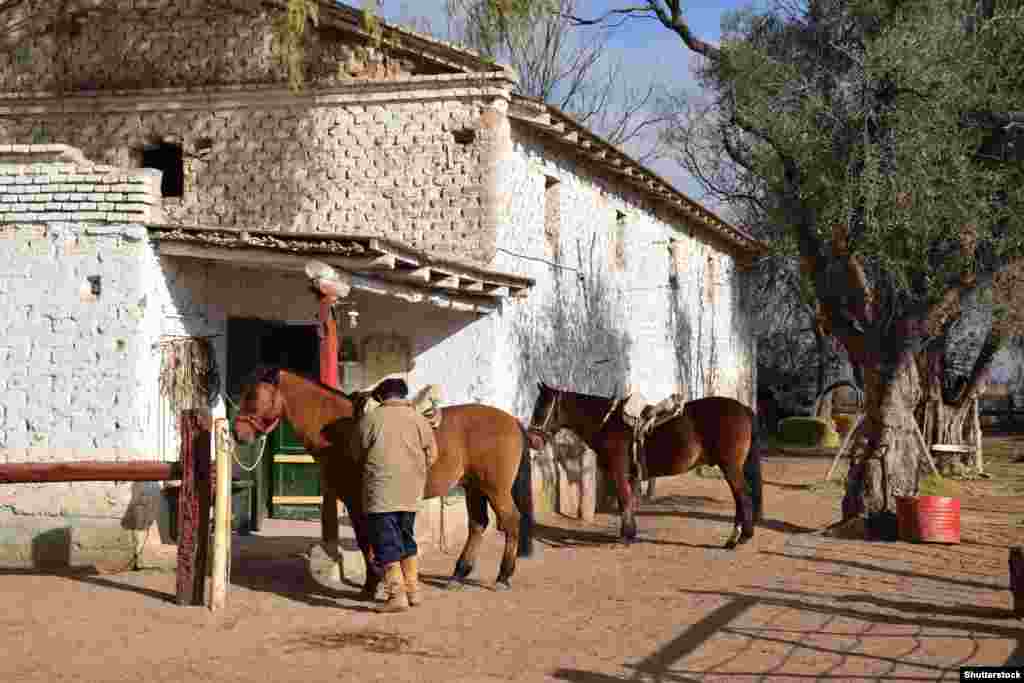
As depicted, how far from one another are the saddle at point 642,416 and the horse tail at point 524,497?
2833 millimetres

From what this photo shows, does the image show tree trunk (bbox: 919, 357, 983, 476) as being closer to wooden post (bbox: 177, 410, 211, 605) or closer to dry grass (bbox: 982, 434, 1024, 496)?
dry grass (bbox: 982, 434, 1024, 496)

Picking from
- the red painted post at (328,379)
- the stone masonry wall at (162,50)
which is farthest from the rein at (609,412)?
the stone masonry wall at (162,50)

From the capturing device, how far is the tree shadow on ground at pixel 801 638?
269 inches

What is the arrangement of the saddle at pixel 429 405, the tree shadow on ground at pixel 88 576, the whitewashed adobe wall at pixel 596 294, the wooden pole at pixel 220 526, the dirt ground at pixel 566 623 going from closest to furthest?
the dirt ground at pixel 566 623 < the wooden pole at pixel 220 526 < the tree shadow on ground at pixel 88 576 < the saddle at pixel 429 405 < the whitewashed adobe wall at pixel 596 294

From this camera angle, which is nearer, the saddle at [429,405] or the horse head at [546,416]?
the saddle at [429,405]

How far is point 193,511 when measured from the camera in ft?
29.4

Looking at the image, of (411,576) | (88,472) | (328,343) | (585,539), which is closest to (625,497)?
(585,539)

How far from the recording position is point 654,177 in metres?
18.9

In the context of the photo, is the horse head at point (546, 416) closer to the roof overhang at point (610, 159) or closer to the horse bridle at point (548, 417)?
the horse bridle at point (548, 417)

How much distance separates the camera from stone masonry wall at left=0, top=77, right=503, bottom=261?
14320 mm

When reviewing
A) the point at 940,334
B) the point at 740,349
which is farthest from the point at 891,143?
the point at 740,349

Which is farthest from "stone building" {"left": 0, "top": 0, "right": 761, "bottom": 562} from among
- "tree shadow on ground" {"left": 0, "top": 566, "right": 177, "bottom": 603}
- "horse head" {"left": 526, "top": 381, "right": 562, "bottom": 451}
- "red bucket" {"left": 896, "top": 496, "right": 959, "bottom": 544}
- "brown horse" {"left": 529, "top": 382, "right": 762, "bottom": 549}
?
"red bucket" {"left": 896, "top": 496, "right": 959, "bottom": 544}

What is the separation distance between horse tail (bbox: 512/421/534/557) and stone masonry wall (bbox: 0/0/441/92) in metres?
6.00

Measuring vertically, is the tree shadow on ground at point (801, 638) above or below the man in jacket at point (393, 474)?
below
